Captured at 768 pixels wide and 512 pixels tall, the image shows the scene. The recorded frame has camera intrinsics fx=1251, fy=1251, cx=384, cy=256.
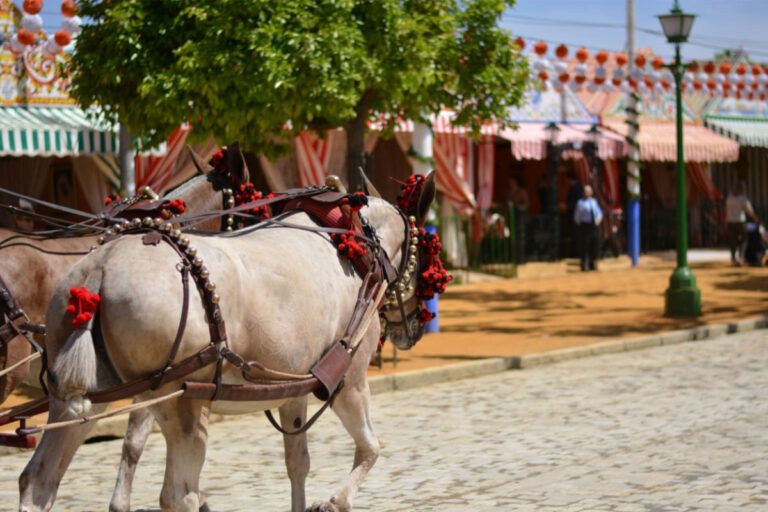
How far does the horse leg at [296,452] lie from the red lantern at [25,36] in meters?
12.0

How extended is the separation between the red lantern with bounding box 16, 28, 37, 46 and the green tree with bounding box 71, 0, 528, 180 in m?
4.13

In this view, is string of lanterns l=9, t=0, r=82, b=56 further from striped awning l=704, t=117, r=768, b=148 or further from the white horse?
striped awning l=704, t=117, r=768, b=148

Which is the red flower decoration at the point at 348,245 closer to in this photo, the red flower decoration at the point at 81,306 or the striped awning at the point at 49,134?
the red flower decoration at the point at 81,306

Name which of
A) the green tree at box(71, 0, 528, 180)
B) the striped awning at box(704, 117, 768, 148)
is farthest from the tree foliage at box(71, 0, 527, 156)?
the striped awning at box(704, 117, 768, 148)

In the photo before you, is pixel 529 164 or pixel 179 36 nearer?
pixel 179 36

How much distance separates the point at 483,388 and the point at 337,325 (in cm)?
642

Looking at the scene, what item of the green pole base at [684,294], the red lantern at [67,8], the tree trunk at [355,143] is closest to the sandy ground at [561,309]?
the green pole base at [684,294]

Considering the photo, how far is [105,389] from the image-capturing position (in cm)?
497

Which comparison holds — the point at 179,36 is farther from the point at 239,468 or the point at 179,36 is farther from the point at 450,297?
the point at 450,297

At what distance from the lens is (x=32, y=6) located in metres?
16.4

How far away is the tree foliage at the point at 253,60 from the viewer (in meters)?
Result: 12.1

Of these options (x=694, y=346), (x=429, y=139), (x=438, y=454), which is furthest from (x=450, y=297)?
(x=438, y=454)

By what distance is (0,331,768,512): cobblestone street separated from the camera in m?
7.36

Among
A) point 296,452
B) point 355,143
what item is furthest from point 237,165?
point 355,143
